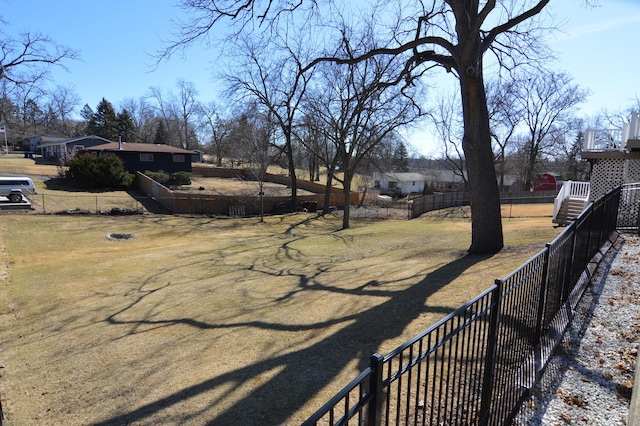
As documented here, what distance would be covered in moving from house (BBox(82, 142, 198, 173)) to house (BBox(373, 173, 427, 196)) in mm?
32976

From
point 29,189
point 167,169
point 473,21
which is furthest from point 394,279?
point 167,169

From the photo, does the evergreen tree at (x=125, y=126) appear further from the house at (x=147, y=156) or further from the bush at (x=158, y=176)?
the bush at (x=158, y=176)

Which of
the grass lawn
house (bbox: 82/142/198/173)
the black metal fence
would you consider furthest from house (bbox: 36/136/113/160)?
the black metal fence

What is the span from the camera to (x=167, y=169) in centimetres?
4228

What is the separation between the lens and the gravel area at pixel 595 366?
3580 mm

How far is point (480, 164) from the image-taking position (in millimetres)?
10742

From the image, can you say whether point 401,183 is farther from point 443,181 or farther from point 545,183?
point 545,183

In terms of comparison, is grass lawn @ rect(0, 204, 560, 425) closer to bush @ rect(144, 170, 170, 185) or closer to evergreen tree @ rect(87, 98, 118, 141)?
bush @ rect(144, 170, 170, 185)

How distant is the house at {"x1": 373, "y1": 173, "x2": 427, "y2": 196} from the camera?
63000 millimetres

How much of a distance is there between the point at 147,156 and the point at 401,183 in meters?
40.8

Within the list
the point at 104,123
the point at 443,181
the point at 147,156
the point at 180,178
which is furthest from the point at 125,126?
the point at 443,181

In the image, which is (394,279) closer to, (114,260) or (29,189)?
(114,260)

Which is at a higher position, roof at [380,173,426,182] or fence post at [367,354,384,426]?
roof at [380,173,426,182]

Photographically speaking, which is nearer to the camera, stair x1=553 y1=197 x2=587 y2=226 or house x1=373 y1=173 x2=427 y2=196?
stair x1=553 y1=197 x2=587 y2=226
